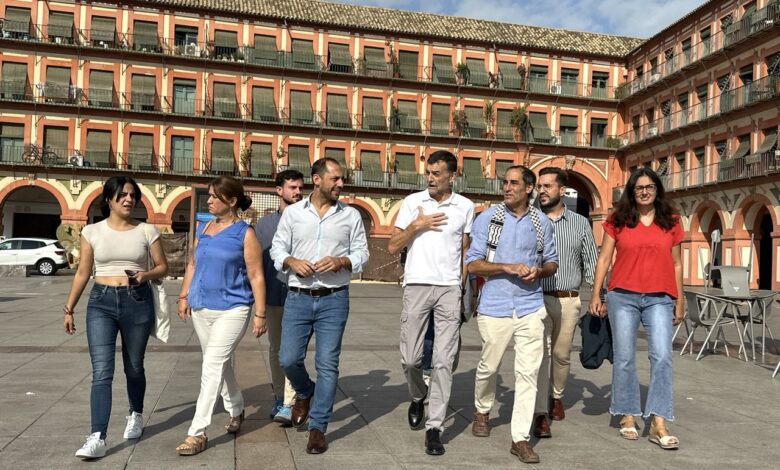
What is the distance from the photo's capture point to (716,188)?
109 feet

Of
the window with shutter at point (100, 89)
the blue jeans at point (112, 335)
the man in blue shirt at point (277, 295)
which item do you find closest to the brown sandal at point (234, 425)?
the man in blue shirt at point (277, 295)

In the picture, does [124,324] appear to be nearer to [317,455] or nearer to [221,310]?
[221,310]

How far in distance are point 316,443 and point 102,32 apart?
37676 millimetres

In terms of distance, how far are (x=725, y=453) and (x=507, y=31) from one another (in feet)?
136

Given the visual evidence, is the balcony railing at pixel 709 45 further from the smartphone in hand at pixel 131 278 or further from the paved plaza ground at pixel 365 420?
the smartphone in hand at pixel 131 278

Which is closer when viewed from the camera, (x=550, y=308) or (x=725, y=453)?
(x=725, y=453)

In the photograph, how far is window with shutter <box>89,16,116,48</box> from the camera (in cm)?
3738

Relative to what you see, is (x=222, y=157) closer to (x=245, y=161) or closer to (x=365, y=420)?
(x=245, y=161)

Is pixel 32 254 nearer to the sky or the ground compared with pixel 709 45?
nearer to the ground

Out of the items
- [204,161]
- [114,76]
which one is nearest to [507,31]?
[204,161]

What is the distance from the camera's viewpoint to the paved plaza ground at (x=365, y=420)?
4.56 meters

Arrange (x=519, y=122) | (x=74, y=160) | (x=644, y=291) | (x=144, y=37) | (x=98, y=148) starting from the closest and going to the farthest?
(x=644, y=291) → (x=74, y=160) → (x=98, y=148) → (x=144, y=37) → (x=519, y=122)

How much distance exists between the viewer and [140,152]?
38062mm

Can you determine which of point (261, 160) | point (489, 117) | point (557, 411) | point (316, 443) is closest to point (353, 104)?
point (261, 160)
